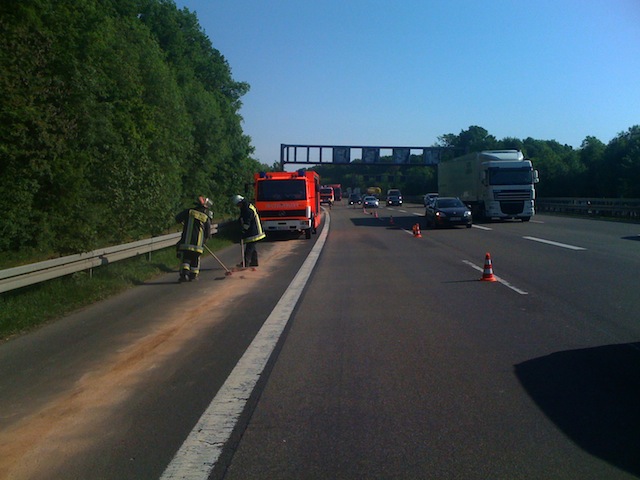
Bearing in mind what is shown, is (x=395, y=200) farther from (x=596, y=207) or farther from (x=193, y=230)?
(x=193, y=230)

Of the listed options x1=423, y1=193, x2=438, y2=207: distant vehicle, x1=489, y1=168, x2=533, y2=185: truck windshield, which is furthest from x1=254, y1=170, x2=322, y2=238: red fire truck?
x1=489, y1=168, x2=533, y2=185: truck windshield

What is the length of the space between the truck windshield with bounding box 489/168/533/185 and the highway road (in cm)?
2392

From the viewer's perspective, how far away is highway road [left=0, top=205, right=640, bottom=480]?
477cm

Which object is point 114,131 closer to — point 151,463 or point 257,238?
point 257,238

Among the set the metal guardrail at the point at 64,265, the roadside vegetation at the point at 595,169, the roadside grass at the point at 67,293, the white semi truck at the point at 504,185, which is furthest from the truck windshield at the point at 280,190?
the roadside vegetation at the point at 595,169

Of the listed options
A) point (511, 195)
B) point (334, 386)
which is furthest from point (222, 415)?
point (511, 195)

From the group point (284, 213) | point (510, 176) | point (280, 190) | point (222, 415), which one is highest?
point (510, 176)

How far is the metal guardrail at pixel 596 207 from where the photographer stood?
39525mm

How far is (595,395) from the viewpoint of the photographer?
606cm

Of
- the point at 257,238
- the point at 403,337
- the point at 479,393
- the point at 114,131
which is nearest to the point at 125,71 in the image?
the point at 114,131

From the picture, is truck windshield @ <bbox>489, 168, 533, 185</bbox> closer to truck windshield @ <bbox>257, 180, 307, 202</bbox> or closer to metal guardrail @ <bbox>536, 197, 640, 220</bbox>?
metal guardrail @ <bbox>536, 197, 640, 220</bbox>

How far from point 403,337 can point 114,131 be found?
65.6 feet

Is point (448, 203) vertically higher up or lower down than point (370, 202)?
higher up

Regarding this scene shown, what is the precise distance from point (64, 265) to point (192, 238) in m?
2.83
